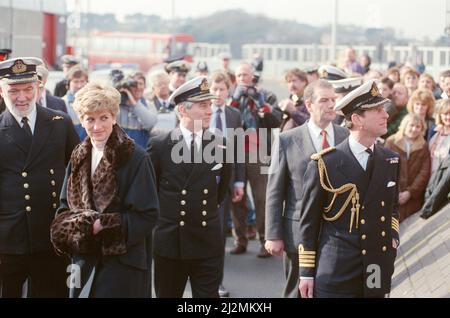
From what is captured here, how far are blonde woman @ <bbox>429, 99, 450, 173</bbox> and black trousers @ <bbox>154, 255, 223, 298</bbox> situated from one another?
409cm

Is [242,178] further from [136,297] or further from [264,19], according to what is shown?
[264,19]

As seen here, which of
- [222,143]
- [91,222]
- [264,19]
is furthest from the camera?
[264,19]

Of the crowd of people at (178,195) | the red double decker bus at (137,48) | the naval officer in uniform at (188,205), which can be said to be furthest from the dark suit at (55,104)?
the red double decker bus at (137,48)

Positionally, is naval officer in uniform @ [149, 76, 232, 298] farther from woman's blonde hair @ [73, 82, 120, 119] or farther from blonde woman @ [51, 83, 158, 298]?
woman's blonde hair @ [73, 82, 120, 119]

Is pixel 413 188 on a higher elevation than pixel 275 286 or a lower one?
higher

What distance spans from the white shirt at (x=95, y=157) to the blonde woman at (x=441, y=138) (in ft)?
18.4

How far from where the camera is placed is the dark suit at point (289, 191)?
7.84 m

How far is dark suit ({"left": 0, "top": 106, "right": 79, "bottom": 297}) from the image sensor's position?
7617 millimetres

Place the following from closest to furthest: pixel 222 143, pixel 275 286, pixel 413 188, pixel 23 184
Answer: pixel 23 184, pixel 222 143, pixel 275 286, pixel 413 188

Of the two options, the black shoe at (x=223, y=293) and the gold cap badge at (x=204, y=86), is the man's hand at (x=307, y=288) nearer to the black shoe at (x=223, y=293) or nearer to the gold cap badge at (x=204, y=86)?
the gold cap badge at (x=204, y=86)

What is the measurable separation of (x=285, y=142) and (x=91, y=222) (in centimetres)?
228
